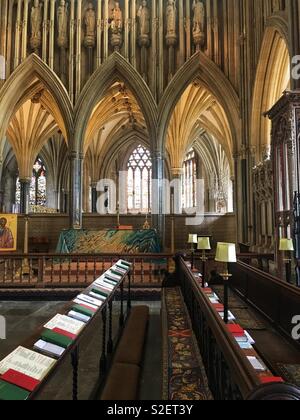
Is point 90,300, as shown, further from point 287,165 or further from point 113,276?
point 287,165

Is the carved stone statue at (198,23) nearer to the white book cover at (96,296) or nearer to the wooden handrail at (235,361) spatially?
the white book cover at (96,296)

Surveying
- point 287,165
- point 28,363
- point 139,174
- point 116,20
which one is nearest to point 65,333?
point 28,363

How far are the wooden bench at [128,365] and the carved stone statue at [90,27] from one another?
1108 cm

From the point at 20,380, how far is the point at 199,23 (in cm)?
1300

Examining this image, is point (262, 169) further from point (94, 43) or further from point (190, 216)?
point (94, 43)

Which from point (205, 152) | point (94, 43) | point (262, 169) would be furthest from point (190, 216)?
point (205, 152)

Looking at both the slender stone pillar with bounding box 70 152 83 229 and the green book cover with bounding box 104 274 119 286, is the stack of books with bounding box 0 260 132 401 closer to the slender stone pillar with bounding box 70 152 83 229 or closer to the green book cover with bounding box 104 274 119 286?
the green book cover with bounding box 104 274 119 286

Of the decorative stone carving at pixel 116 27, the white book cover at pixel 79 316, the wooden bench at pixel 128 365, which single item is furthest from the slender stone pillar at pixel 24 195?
the white book cover at pixel 79 316

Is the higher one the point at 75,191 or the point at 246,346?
the point at 75,191

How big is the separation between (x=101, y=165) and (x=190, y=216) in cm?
1007

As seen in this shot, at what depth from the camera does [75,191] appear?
1200 cm

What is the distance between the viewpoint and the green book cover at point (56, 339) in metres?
1.73

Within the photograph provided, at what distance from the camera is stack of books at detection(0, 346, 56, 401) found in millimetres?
1234

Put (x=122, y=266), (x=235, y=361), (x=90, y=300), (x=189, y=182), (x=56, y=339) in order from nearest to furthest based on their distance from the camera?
1. (x=235, y=361)
2. (x=56, y=339)
3. (x=90, y=300)
4. (x=122, y=266)
5. (x=189, y=182)
